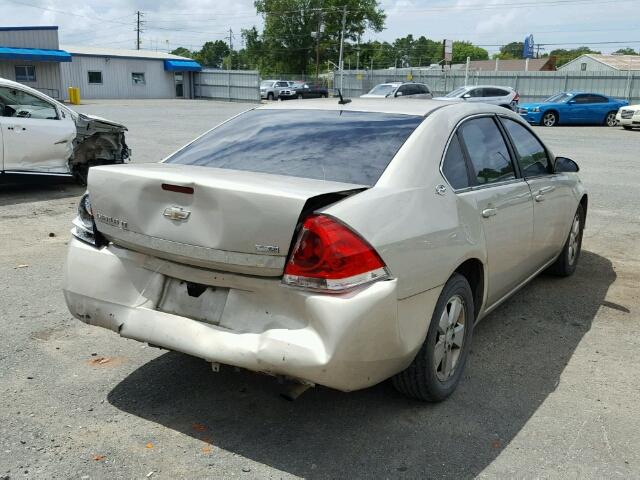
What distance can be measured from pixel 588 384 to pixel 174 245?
2568 millimetres

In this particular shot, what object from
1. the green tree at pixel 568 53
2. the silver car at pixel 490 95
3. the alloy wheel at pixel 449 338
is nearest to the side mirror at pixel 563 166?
the alloy wheel at pixel 449 338

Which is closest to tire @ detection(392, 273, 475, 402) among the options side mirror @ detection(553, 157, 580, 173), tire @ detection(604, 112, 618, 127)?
side mirror @ detection(553, 157, 580, 173)

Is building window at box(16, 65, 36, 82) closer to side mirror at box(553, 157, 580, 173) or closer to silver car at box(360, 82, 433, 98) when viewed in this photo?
silver car at box(360, 82, 433, 98)

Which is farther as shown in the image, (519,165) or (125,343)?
(519,165)

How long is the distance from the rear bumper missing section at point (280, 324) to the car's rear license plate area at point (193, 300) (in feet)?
0.10

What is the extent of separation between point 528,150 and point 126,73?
52974 millimetres

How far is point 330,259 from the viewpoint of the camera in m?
2.74

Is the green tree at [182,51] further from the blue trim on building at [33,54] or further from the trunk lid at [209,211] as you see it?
the trunk lid at [209,211]

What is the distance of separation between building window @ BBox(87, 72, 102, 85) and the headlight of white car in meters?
51.4

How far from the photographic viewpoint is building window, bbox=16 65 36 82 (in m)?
43.1

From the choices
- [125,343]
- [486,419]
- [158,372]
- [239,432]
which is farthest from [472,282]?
[125,343]

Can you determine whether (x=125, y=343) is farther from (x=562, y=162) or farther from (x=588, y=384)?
(x=562, y=162)

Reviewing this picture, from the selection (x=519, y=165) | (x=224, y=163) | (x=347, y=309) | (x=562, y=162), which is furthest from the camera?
(x=562, y=162)

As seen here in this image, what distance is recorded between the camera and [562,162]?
5.19 metres
